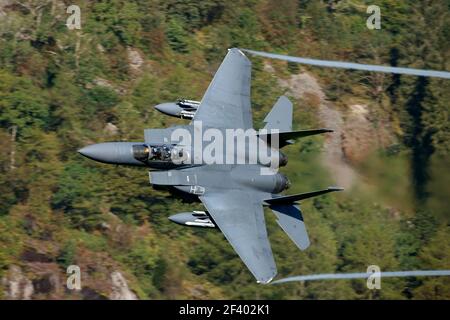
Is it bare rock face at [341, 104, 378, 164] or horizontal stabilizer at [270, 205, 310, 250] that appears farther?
bare rock face at [341, 104, 378, 164]

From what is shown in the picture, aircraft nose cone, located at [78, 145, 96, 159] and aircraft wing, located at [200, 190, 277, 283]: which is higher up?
aircraft nose cone, located at [78, 145, 96, 159]

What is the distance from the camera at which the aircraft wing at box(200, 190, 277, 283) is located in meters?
33.6

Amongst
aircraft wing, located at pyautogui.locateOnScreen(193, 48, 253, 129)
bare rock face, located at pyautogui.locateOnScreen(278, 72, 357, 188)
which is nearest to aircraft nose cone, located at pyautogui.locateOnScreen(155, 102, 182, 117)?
aircraft wing, located at pyautogui.locateOnScreen(193, 48, 253, 129)

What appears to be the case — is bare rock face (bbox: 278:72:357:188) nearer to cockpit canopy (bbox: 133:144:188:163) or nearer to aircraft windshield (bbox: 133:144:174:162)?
cockpit canopy (bbox: 133:144:188:163)

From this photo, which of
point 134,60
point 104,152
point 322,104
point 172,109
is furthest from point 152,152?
point 322,104

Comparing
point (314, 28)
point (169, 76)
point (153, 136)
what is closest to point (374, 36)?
point (314, 28)

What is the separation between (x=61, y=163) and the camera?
42.6 m

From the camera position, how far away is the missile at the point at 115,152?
108 ft

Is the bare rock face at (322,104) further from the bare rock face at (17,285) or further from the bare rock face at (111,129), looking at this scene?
the bare rock face at (17,285)

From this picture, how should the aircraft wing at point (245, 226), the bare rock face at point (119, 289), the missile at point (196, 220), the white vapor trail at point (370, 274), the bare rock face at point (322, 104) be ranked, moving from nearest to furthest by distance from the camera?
the aircraft wing at point (245, 226) < the missile at point (196, 220) < the bare rock face at point (119, 289) < the white vapor trail at point (370, 274) < the bare rock face at point (322, 104)

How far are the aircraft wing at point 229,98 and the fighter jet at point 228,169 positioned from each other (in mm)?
25

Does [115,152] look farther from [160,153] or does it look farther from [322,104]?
[322,104]

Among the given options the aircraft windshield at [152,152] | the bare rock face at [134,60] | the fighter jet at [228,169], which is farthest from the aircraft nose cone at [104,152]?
the bare rock face at [134,60]
